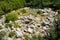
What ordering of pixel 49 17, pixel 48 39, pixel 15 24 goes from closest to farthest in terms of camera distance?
pixel 48 39 → pixel 15 24 → pixel 49 17

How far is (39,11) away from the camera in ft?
39.5

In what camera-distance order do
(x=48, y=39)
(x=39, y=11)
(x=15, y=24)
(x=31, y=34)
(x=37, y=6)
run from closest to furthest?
(x=48, y=39) < (x=31, y=34) < (x=15, y=24) < (x=39, y=11) < (x=37, y=6)

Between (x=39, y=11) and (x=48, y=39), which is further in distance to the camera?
(x=39, y=11)

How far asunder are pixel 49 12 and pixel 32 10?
1.08 metres

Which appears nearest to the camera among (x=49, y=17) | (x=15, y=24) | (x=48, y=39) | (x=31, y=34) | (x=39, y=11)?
(x=48, y=39)

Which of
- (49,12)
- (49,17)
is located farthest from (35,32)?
(49,12)

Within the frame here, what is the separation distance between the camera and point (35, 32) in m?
9.57

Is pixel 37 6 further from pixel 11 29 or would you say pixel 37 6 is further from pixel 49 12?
pixel 11 29

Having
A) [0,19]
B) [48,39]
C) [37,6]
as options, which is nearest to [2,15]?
[0,19]

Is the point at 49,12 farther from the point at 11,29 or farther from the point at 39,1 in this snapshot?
the point at 11,29

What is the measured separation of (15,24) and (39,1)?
3.93 m

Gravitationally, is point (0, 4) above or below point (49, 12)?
above

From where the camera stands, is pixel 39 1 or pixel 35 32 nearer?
pixel 35 32

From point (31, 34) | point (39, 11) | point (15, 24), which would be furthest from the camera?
point (39, 11)
